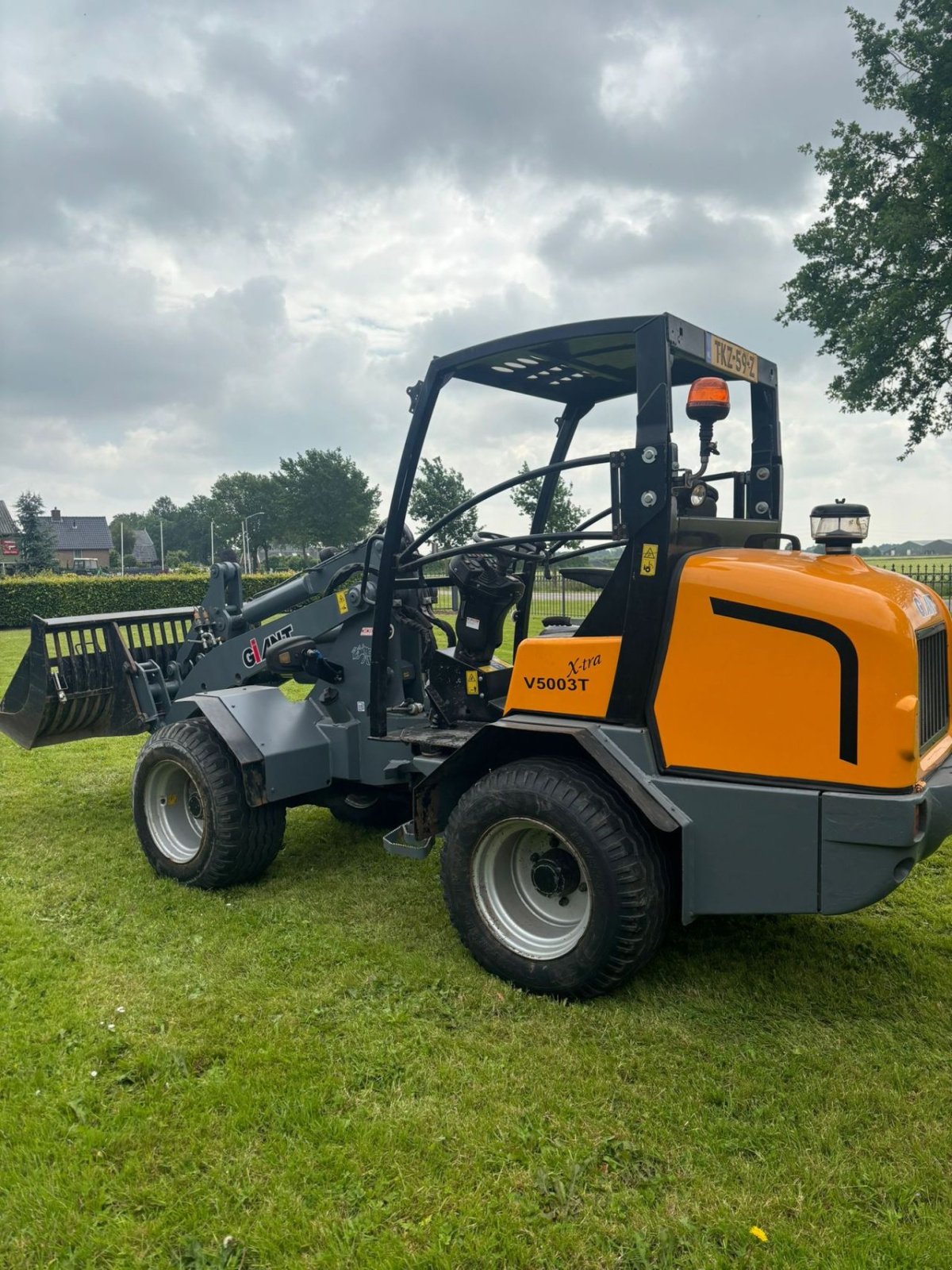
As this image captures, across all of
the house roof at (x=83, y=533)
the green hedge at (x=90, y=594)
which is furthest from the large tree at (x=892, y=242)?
the house roof at (x=83, y=533)

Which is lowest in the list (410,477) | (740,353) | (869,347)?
(410,477)

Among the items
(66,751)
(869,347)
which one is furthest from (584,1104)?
(869,347)

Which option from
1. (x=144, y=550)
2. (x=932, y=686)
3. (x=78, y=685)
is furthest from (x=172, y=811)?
(x=144, y=550)

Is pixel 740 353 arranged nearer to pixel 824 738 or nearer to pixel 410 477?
pixel 410 477

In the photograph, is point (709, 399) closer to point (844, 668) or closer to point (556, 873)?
point (844, 668)

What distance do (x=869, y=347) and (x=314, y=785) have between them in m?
19.6

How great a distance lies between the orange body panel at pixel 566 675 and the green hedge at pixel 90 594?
897 inches

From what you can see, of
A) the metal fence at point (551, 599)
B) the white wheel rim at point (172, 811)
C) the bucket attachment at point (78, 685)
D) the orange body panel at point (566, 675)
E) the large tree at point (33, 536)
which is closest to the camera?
the orange body panel at point (566, 675)

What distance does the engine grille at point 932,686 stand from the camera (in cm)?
342

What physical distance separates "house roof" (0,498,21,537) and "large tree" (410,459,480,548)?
174ft

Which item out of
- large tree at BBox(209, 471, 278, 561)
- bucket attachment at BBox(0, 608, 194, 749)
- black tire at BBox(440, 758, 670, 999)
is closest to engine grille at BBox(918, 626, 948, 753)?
black tire at BBox(440, 758, 670, 999)

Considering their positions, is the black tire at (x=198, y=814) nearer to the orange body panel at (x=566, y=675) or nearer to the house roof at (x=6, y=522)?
the orange body panel at (x=566, y=675)

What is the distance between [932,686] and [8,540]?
65.6 m

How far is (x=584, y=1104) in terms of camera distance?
2.96 m
